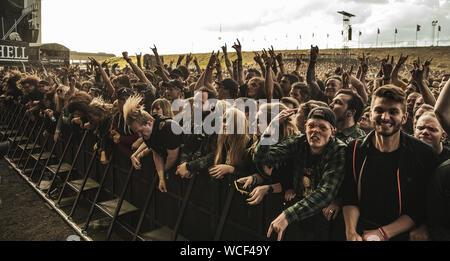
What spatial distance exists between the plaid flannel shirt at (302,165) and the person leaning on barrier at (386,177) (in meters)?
0.09

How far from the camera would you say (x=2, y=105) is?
38.7 ft

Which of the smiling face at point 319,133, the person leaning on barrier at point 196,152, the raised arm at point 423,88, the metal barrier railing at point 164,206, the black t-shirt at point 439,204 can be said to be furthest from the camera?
the raised arm at point 423,88

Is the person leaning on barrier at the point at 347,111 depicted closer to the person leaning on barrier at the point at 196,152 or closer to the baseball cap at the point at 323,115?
the baseball cap at the point at 323,115

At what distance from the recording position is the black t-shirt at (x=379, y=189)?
8.00 feet

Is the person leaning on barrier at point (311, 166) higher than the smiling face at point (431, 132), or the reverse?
the smiling face at point (431, 132)

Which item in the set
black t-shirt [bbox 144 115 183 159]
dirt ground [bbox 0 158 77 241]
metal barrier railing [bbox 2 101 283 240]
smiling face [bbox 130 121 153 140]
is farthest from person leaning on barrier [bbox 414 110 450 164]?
dirt ground [bbox 0 158 77 241]

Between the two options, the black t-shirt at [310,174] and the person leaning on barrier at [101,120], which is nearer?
the black t-shirt at [310,174]

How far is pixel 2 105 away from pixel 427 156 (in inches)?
533

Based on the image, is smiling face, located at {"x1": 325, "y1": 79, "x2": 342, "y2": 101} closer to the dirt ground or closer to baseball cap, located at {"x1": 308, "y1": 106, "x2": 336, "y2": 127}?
baseball cap, located at {"x1": 308, "y1": 106, "x2": 336, "y2": 127}

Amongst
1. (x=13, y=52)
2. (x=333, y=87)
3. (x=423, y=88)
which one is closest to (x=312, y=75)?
(x=333, y=87)

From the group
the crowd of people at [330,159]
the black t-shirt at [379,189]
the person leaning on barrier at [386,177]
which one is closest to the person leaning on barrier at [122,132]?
the crowd of people at [330,159]

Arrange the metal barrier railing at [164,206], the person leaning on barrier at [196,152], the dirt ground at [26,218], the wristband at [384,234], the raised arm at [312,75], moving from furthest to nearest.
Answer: the raised arm at [312,75] → the dirt ground at [26,218] → the person leaning on barrier at [196,152] → the metal barrier railing at [164,206] → the wristband at [384,234]
